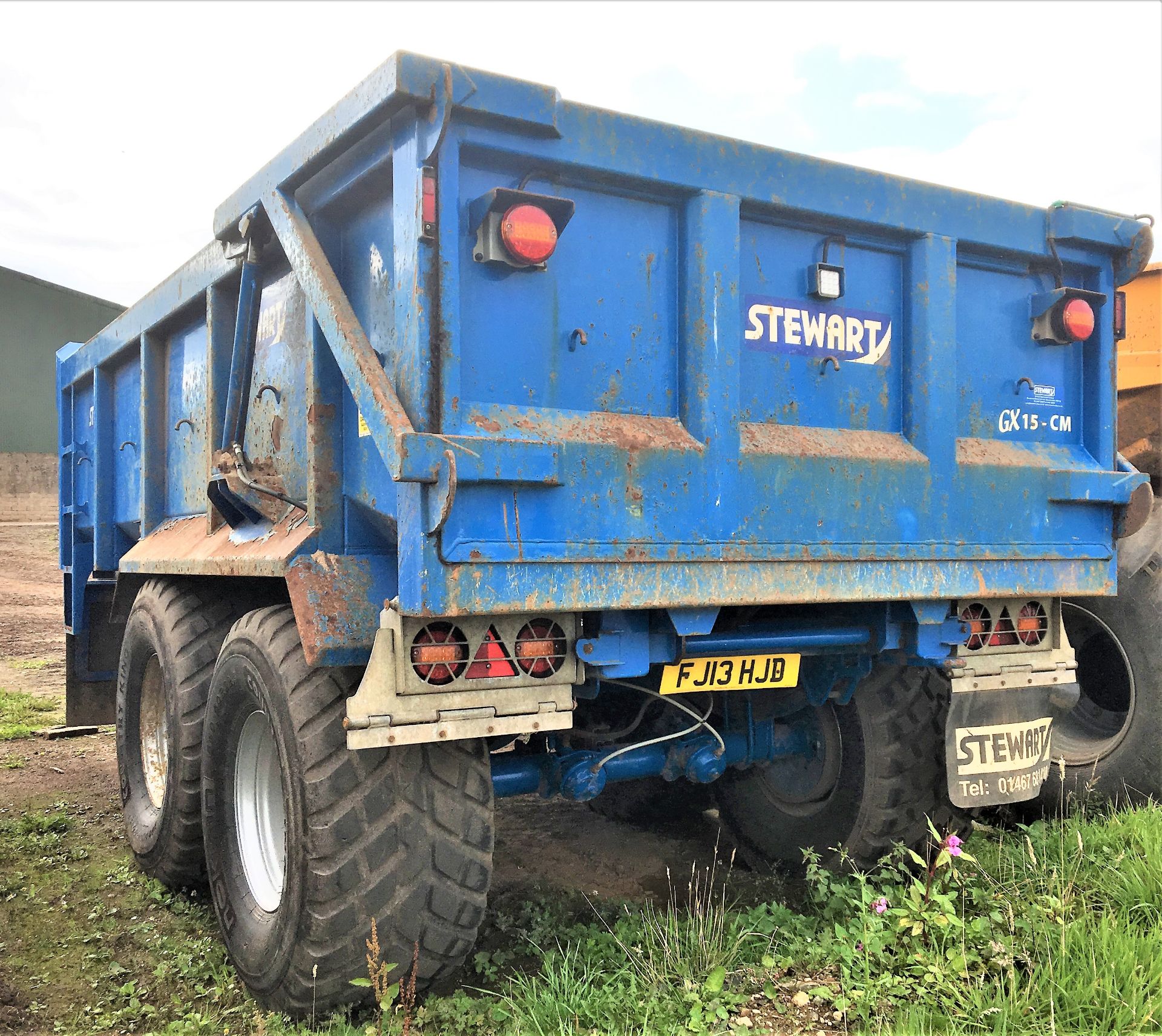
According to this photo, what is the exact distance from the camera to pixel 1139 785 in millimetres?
4145

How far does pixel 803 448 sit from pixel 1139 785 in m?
2.45

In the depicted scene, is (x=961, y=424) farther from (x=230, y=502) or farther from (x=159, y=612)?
(x=159, y=612)

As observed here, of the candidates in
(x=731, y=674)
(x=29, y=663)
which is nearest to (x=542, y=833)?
(x=731, y=674)

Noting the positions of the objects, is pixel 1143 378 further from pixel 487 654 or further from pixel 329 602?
pixel 329 602

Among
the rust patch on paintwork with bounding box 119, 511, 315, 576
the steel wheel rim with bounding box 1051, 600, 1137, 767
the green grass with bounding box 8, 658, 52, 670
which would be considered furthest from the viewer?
the green grass with bounding box 8, 658, 52, 670

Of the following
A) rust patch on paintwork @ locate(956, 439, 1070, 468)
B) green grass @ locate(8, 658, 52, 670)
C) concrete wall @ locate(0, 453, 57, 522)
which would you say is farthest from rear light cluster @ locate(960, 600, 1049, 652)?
concrete wall @ locate(0, 453, 57, 522)

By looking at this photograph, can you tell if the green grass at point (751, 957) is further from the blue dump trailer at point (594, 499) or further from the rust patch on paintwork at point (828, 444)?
the rust patch on paintwork at point (828, 444)

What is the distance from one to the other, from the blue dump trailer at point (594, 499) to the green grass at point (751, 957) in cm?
21

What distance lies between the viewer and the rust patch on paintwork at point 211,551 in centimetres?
294

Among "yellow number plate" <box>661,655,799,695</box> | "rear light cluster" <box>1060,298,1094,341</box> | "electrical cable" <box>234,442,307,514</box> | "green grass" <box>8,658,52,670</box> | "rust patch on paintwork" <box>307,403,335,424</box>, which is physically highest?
"rear light cluster" <box>1060,298,1094,341</box>

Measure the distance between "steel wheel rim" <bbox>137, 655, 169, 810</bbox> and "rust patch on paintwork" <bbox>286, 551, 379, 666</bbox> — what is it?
213 cm

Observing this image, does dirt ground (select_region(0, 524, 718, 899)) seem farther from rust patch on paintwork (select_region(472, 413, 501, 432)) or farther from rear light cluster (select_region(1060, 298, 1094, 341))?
rear light cluster (select_region(1060, 298, 1094, 341))

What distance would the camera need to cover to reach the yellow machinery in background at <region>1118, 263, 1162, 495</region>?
16.4ft

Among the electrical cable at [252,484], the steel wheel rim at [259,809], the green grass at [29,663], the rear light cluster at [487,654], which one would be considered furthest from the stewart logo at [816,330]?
the green grass at [29,663]
